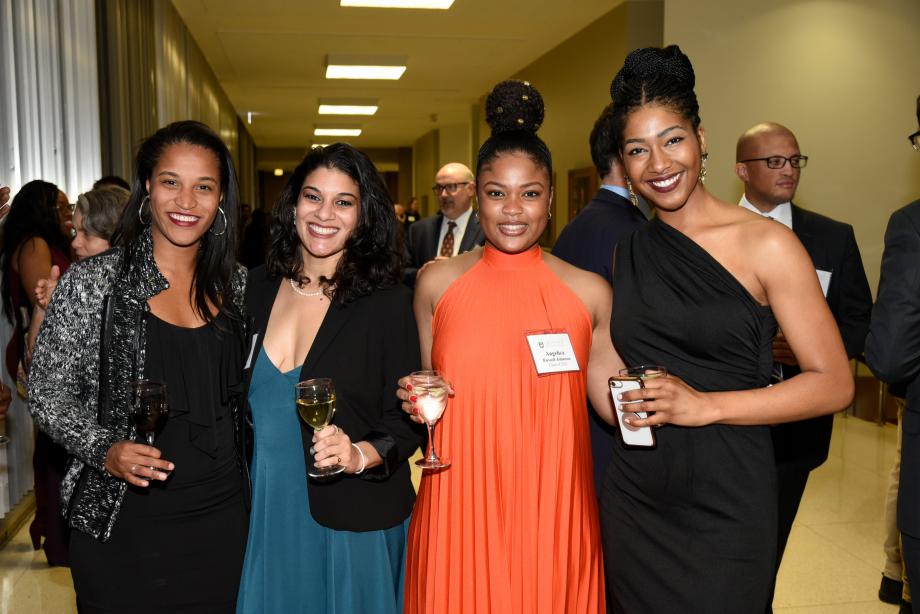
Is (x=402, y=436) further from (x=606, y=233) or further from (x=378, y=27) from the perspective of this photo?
(x=378, y=27)

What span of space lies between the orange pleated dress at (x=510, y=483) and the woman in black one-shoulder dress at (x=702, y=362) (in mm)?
132

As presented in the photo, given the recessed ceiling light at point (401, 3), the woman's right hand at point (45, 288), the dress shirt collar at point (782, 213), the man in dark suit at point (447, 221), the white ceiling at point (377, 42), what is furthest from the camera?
the white ceiling at point (377, 42)

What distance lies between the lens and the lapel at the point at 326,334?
219 cm

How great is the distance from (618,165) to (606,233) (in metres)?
0.39

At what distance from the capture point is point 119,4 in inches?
258

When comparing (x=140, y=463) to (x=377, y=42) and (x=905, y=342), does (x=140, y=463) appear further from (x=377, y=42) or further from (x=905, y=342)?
(x=377, y=42)

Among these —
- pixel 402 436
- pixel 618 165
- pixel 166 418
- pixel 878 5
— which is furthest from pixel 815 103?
pixel 166 418

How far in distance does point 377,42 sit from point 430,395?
369 inches

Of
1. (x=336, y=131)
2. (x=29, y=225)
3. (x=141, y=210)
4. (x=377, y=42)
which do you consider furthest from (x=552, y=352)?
(x=336, y=131)

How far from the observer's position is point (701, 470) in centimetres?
198

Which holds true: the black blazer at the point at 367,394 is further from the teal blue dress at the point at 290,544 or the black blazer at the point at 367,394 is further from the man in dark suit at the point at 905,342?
the man in dark suit at the point at 905,342

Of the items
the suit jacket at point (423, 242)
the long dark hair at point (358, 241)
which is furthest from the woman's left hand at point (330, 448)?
the suit jacket at point (423, 242)

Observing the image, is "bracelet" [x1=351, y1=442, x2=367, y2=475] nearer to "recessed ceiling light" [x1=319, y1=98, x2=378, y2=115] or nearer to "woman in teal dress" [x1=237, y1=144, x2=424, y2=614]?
"woman in teal dress" [x1=237, y1=144, x2=424, y2=614]

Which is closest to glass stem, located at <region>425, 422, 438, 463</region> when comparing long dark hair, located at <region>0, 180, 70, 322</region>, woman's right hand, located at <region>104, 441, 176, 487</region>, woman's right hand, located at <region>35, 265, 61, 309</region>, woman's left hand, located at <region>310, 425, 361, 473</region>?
woman's left hand, located at <region>310, 425, 361, 473</region>
